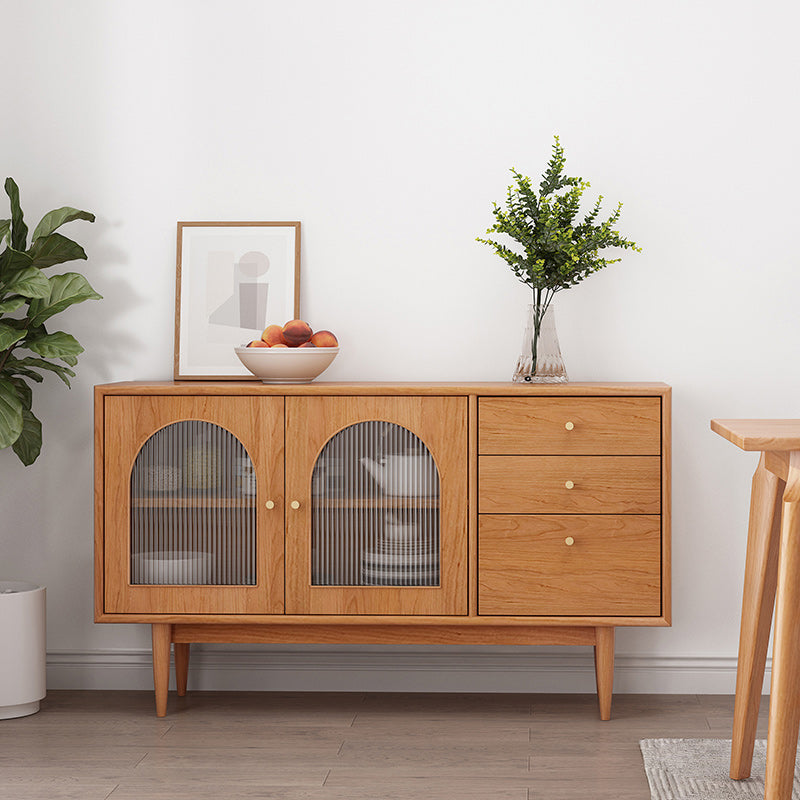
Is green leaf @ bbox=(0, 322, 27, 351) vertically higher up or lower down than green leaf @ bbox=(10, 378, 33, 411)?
higher up

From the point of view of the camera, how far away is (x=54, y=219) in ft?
8.89

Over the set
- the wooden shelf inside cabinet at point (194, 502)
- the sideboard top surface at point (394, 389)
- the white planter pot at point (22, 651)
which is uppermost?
the sideboard top surface at point (394, 389)

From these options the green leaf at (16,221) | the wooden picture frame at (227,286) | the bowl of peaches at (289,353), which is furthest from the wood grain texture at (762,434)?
the green leaf at (16,221)

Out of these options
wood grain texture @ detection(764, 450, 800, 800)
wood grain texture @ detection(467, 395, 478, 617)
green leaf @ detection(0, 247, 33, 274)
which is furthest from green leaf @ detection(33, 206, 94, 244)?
wood grain texture @ detection(764, 450, 800, 800)

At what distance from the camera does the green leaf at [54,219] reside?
2695 millimetres

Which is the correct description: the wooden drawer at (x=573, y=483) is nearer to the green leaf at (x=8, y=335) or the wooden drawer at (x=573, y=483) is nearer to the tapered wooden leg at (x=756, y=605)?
the tapered wooden leg at (x=756, y=605)

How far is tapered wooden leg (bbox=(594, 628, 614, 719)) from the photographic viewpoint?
2531 millimetres

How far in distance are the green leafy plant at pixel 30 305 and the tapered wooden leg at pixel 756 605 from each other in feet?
5.48

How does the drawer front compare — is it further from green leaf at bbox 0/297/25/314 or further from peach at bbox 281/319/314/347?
green leaf at bbox 0/297/25/314

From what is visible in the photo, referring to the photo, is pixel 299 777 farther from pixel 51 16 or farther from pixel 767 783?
pixel 51 16

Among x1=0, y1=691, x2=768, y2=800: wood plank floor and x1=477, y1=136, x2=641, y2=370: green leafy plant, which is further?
x1=477, y1=136, x2=641, y2=370: green leafy plant

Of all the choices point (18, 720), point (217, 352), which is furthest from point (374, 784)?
point (217, 352)

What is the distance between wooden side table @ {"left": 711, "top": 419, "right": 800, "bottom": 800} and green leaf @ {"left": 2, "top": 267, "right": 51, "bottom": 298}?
163 cm

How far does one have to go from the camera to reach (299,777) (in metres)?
2.24
